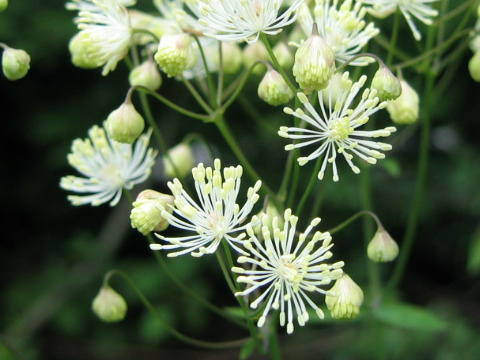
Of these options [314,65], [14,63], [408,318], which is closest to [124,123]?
[14,63]

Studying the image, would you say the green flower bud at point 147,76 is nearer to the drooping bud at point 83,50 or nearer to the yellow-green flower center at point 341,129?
the drooping bud at point 83,50

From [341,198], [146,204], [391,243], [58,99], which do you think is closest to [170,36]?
[146,204]

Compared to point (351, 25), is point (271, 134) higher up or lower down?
lower down

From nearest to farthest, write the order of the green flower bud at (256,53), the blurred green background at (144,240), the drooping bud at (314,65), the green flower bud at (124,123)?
the drooping bud at (314,65) < the green flower bud at (124,123) < the green flower bud at (256,53) < the blurred green background at (144,240)

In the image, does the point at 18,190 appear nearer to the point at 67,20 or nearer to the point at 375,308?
the point at 67,20

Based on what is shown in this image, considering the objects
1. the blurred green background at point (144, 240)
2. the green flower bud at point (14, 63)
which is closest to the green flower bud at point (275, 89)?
the green flower bud at point (14, 63)

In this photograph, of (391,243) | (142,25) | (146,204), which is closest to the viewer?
(146,204)

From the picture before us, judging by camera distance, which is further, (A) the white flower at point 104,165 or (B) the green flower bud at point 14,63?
(A) the white flower at point 104,165

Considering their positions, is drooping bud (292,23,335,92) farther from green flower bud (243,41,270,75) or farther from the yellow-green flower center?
green flower bud (243,41,270,75)
